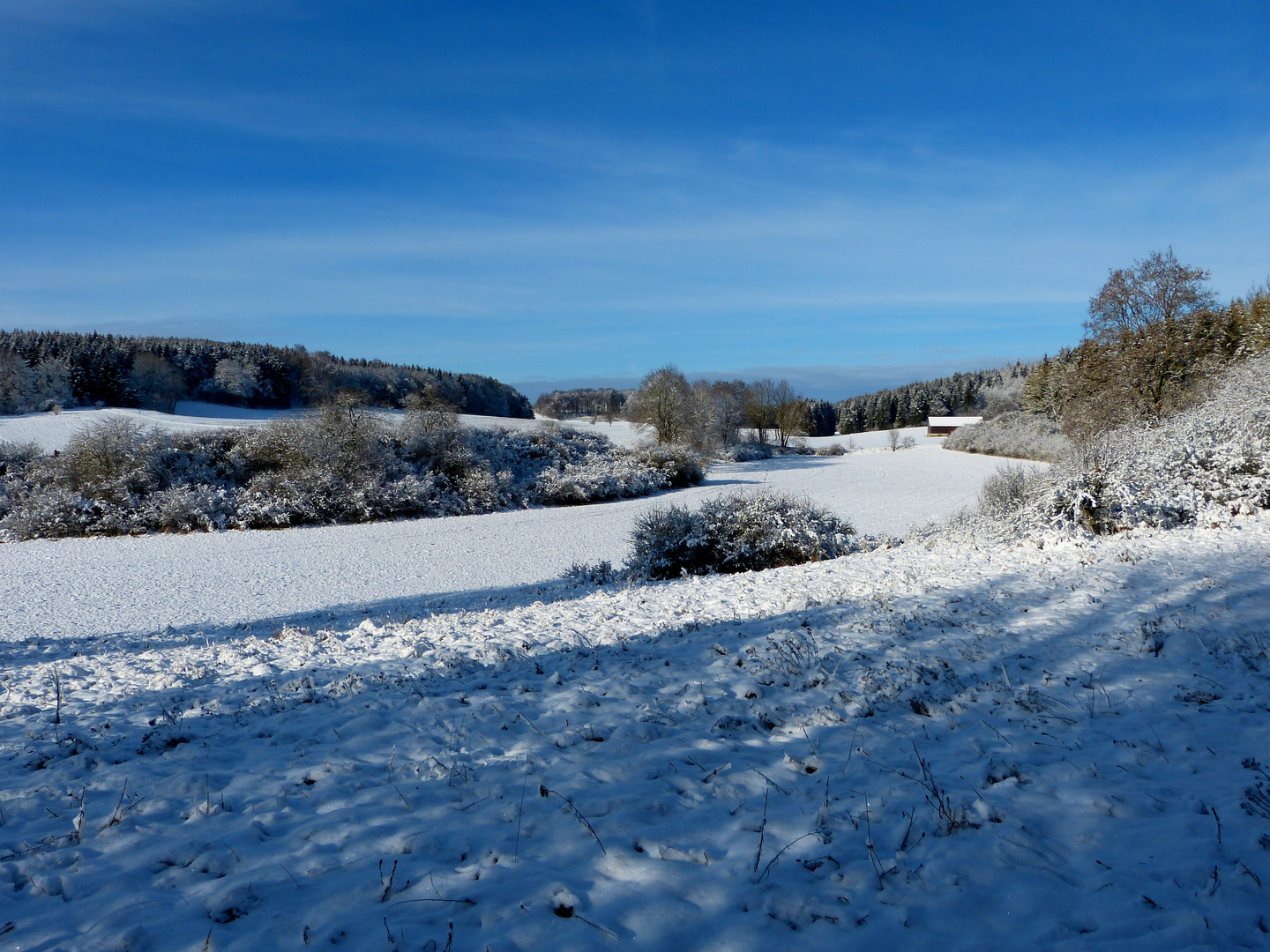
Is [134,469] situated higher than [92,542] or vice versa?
[134,469]

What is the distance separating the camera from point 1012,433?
176ft

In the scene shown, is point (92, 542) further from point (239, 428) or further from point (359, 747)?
point (359, 747)

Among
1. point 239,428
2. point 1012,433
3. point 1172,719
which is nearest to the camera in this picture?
point 1172,719

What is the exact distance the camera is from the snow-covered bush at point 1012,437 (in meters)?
47.4

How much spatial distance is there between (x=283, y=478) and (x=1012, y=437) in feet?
179

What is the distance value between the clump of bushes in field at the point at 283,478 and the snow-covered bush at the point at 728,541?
54.0ft

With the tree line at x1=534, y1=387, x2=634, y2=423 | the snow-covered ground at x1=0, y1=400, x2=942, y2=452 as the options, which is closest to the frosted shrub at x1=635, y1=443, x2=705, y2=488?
the snow-covered ground at x1=0, y1=400, x2=942, y2=452

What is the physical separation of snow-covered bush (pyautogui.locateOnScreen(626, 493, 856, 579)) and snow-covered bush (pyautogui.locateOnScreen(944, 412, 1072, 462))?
39.7 m

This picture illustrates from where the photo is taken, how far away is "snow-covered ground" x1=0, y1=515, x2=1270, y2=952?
2.72m

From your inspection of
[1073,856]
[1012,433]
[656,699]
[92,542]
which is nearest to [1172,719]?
[1073,856]

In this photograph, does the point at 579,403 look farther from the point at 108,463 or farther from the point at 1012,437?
the point at 108,463

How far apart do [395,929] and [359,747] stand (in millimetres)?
2130

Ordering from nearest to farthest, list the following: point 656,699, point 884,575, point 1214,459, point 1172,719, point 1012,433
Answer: point 1172,719 < point 656,699 < point 884,575 < point 1214,459 < point 1012,433

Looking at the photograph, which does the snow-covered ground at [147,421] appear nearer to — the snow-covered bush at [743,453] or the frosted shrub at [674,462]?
the frosted shrub at [674,462]
